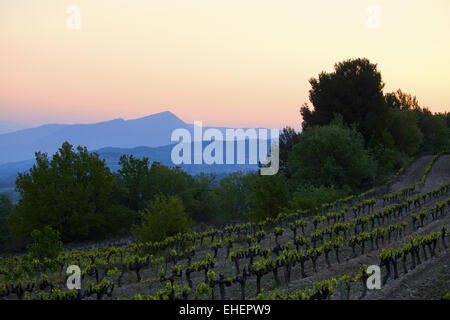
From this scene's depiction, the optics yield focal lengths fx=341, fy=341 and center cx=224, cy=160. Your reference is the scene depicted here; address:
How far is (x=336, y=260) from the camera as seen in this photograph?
1836cm

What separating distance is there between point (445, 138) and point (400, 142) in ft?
90.3

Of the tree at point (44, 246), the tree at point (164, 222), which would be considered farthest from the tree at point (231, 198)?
the tree at point (44, 246)

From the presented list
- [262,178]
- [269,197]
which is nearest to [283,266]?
[269,197]

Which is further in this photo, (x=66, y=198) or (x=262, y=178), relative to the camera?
(x=66, y=198)

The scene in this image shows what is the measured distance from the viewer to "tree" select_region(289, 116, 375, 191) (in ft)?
143

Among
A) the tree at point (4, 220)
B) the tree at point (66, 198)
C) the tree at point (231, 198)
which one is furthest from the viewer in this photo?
the tree at point (231, 198)

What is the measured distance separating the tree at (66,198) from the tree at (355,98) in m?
39.0

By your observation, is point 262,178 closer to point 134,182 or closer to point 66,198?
point 66,198

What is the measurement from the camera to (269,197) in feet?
122

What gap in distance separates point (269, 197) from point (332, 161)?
11.5 metres

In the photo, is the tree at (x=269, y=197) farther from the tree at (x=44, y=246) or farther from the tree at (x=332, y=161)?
the tree at (x=44, y=246)

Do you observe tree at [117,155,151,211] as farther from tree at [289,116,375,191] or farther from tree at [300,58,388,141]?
tree at [300,58,388,141]

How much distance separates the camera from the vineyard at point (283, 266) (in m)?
13.1
